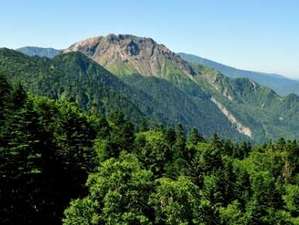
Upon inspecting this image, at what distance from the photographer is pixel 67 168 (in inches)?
3344

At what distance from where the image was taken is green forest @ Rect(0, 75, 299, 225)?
65250 mm

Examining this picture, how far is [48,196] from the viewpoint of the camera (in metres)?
77.3

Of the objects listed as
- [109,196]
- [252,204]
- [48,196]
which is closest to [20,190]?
[48,196]

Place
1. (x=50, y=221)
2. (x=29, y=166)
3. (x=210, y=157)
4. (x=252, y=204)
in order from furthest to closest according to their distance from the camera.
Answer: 1. (x=210, y=157)
2. (x=252, y=204)
3. (x=50, y=221)
4. (x=29, y=166)

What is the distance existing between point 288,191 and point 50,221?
61.7m

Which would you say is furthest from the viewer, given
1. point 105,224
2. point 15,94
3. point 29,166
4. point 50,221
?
point 15,94

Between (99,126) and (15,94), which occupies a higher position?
(15,94)

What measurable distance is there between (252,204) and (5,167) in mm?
50930

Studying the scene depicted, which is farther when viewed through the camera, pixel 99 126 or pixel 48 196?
pixel 99 126

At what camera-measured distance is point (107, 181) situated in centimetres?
6569

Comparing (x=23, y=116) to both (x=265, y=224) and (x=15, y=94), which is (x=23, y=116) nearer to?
(x=15, y=94)

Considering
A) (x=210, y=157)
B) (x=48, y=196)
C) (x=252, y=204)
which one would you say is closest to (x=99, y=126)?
(x=210, y=157)

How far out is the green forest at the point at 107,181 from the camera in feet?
214

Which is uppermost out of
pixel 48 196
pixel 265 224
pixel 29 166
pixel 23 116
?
pixel 23 116
